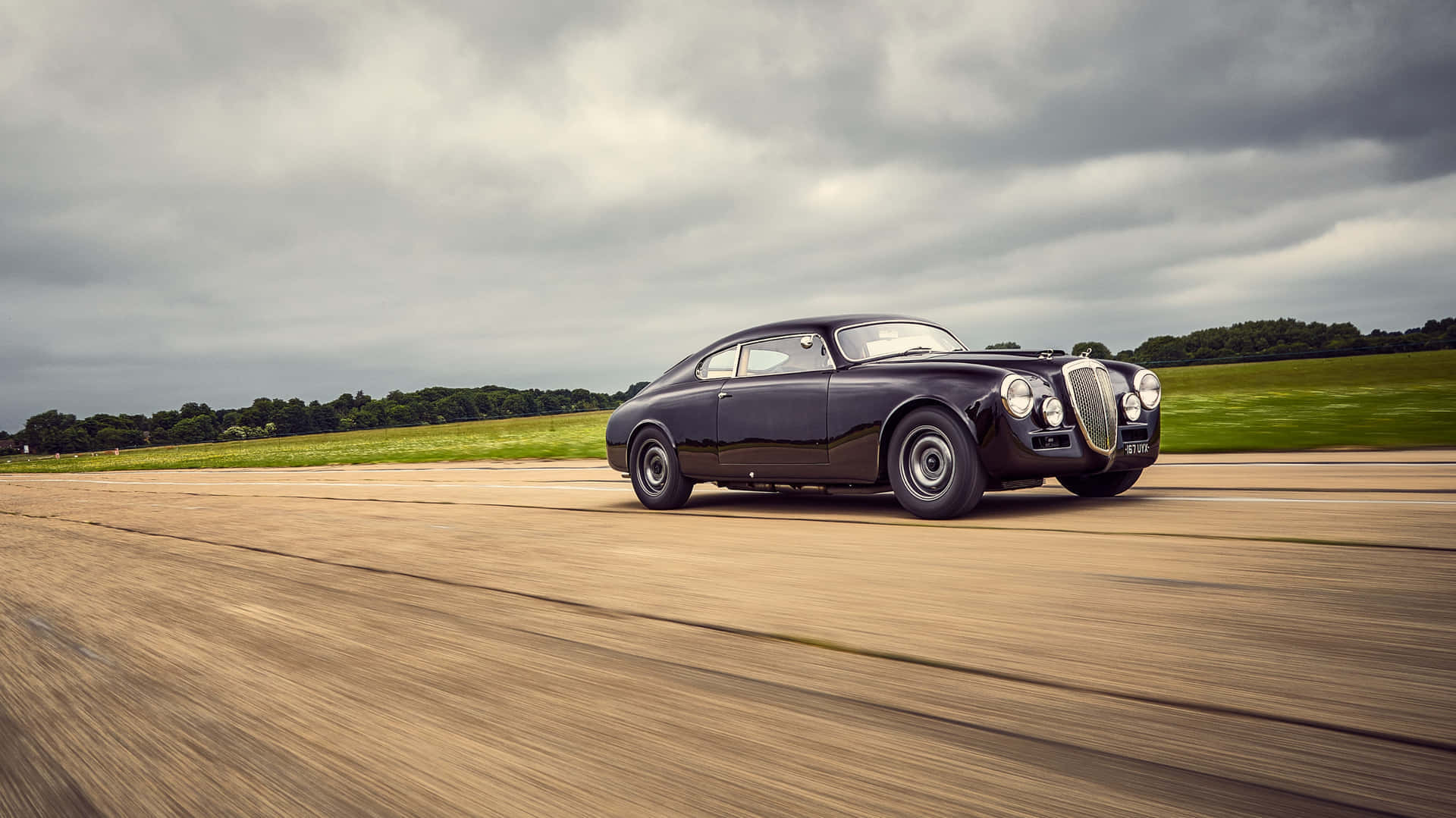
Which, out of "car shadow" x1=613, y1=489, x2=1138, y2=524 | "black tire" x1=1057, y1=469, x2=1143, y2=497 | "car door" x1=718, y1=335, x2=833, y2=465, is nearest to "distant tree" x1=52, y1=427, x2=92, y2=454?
"car shadow" x1=613, y1=489, x2=1138, y2=524

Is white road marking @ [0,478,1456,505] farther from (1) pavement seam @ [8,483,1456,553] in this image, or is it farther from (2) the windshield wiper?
(2) the windshield wiper

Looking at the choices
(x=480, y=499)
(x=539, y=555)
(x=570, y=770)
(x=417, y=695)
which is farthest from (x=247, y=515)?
(x=570, y=770)

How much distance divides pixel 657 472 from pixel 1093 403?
3.88 meters

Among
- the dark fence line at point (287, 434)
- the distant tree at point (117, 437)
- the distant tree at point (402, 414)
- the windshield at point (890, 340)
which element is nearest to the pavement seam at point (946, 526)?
the windshield at point (890, 340)

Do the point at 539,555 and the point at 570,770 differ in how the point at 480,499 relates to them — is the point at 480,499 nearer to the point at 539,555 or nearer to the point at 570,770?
the point at 539,555

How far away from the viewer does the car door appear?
7107mm

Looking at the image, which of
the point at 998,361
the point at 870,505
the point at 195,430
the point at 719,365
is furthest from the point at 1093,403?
the point at 195,430

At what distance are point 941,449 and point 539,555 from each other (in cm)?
278

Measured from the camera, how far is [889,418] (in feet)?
21.4

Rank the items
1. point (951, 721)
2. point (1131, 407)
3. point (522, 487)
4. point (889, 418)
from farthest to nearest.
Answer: point (522, 487) < point (1131, 407) < point (889, 418) < point (951, 721)

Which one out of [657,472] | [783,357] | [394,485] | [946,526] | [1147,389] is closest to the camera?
[946,526]

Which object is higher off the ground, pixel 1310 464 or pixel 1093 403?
pixel 1093 403

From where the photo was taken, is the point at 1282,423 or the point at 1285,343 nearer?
the point at 1282,423

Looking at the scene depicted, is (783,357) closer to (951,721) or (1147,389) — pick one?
(1147,389)
